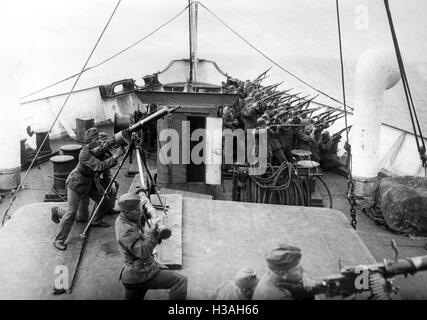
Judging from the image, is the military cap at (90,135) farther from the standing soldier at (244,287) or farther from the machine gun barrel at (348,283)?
the machine gun barrel at (348,283)

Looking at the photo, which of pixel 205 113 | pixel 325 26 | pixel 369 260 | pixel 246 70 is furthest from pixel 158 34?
pixel 369 260

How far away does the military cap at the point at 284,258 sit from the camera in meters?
3.72

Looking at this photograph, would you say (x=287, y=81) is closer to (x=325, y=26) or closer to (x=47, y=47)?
(x=325, y=26)

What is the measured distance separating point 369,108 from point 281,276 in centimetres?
687

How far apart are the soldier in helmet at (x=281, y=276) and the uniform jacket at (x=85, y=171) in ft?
9.67

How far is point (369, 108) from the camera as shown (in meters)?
9.88

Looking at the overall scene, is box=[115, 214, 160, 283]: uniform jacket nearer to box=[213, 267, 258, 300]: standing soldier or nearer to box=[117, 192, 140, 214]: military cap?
box=[117, 192, 140, 214]: military cap

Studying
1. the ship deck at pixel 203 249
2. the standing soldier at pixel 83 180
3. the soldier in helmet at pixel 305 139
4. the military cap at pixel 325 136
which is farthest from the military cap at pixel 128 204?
the military cap at pixel 325 136

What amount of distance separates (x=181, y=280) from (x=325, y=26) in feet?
136

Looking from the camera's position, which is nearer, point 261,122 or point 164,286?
point 164,286

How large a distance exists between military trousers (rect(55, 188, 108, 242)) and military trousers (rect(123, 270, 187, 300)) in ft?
6.10

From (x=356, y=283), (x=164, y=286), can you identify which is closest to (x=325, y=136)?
(x=164, y=286)

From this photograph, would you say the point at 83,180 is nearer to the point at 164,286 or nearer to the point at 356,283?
the point at 164,286
